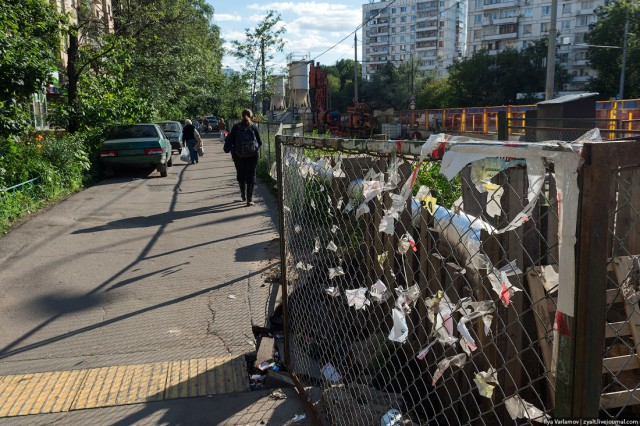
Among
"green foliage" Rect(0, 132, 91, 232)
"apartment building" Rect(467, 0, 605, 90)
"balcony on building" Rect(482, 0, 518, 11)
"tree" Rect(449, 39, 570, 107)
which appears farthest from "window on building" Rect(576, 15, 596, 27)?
"green foliage" Rect(0, 132, 91, 232)

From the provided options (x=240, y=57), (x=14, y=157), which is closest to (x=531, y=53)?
(x=240, y=57)

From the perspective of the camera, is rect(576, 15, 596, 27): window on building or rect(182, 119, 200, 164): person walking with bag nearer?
rect(182, 119, 200, 164): person walking with bag

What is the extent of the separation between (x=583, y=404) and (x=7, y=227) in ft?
30.6

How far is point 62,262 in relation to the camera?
23.1ft

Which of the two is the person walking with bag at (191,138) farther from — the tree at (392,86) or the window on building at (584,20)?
the window on building at (584,20)

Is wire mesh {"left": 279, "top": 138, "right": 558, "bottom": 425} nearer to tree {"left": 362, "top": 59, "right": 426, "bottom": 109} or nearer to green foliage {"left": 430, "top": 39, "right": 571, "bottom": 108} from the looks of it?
green foliage {"left": 430, "top": 39, "right": 571, "bottom": 108}

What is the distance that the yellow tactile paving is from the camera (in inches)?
142

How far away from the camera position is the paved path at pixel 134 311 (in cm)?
364

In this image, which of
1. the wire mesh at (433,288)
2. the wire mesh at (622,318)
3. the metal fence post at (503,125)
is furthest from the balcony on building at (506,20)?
the wire mesh at (622,318)

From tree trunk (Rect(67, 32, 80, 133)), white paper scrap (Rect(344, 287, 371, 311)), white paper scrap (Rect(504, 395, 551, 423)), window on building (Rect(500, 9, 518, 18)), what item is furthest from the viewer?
window on building (Rect(500, 9, 518, 18))

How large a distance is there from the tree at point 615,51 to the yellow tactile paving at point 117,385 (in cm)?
6033

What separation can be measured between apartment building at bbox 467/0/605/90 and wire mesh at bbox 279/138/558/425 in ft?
312

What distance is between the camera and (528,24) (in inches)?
4063

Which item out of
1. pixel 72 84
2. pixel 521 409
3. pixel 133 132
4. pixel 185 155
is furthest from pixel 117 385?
pixel 185 155
